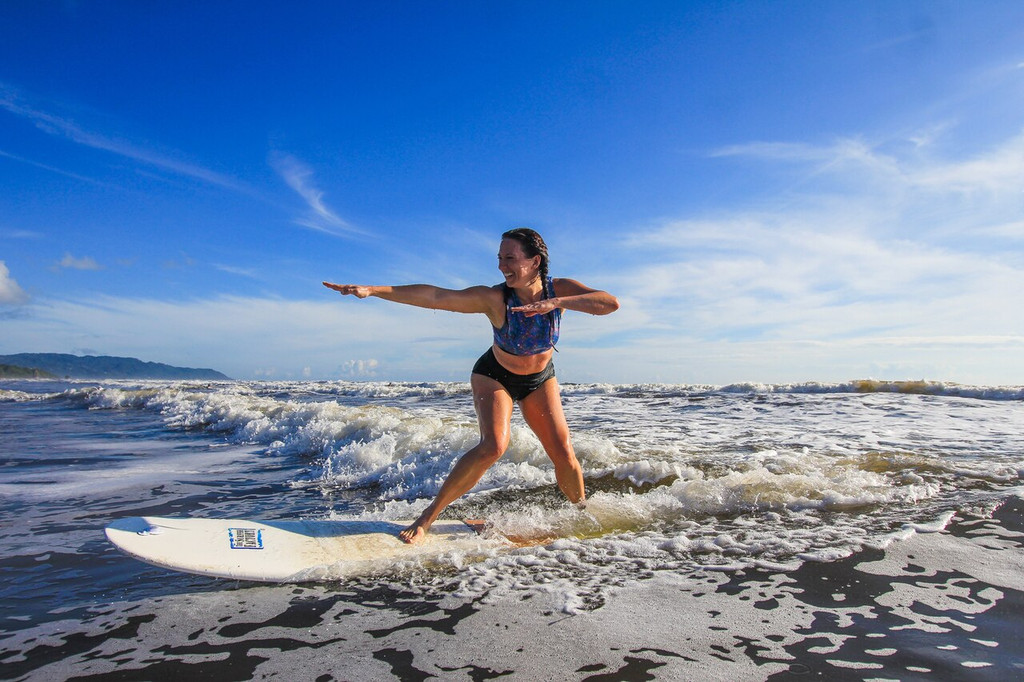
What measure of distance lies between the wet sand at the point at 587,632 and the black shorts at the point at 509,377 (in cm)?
160

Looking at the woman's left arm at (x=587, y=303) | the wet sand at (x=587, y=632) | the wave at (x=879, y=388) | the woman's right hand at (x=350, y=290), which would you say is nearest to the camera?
the wet sand at (x=587, y=632)

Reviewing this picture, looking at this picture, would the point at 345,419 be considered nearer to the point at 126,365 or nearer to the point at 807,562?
the point at 807,562

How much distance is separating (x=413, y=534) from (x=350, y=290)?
1.74 m

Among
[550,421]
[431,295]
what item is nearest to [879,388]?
[550,421]

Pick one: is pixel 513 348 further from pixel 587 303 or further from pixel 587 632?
pixel 587 632

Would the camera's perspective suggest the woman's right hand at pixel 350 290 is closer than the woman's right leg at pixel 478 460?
Yes

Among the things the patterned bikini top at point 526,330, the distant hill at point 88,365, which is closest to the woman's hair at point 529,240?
the patterned bikini top at point 526,330

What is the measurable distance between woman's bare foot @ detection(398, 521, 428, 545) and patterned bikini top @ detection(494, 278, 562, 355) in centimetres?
140

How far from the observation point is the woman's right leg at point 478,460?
4.32 meters

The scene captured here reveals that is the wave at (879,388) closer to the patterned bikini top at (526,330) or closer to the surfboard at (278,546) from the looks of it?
the patterned bikini top at (526,330)

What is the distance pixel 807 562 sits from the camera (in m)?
3.91

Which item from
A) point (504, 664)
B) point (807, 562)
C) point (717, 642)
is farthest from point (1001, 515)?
point (504, 664)

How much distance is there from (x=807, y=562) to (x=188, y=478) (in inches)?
273

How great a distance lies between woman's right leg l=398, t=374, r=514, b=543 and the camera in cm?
432
